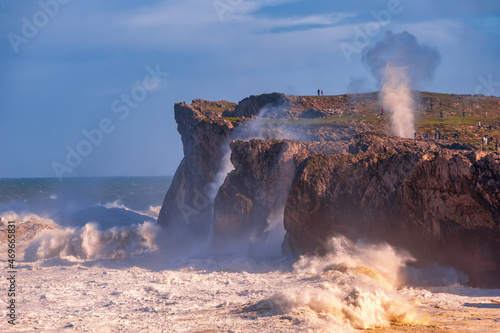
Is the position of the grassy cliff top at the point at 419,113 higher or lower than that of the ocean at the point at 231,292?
higher

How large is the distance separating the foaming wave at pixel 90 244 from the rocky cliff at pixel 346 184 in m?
2.73

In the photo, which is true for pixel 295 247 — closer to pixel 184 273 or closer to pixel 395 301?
pixel 184 273

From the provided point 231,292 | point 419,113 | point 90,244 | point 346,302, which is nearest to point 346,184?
point 231,292

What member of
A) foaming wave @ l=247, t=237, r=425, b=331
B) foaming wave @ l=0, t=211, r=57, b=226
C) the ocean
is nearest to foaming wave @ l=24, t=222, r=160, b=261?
the ocean

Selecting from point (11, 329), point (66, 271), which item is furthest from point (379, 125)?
point (11, 329)

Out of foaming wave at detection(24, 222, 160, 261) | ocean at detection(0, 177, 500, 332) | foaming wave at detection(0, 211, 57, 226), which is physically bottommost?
ocean at detection(0, 177, 500, 332)

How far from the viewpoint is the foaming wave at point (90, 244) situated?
34500 millimetres

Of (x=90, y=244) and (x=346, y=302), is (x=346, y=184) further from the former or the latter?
(x=90, y=244)

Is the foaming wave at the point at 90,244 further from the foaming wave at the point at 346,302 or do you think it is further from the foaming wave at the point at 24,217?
the foaming wave at the point at 24,217

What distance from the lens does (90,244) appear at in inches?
1388

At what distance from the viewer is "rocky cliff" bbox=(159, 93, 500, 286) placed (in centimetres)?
2195

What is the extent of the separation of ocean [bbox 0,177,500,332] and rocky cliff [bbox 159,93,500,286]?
3.21 ft

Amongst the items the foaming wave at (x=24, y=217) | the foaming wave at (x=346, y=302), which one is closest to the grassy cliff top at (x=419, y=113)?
the foaming wave at (x=346, y=302)

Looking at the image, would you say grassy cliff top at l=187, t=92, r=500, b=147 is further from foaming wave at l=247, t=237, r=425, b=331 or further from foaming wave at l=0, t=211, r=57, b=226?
foaming wave at l=0, t=211, r=57, b=226
